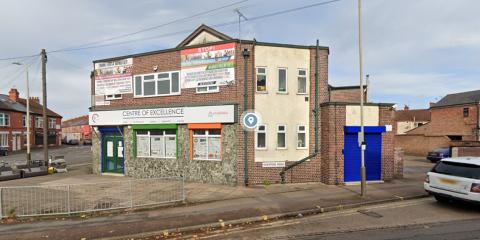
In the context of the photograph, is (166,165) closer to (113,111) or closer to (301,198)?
(113,111)

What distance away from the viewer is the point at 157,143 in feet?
55.9

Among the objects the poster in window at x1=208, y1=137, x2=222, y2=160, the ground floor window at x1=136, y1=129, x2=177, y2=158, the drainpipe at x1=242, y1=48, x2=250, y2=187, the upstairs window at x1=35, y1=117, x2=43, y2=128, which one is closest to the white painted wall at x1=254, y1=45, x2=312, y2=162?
the drainpipe at x1=242, y1=48, x2=250, y2=187

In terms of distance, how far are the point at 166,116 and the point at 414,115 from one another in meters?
57.4

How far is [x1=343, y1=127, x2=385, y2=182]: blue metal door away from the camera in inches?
584

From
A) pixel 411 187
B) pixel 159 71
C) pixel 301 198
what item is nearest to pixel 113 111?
pixel 159 71

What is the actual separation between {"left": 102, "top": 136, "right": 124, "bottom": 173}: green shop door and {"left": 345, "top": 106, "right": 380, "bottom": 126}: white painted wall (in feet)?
39.0

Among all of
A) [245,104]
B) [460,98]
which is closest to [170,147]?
[245,104]

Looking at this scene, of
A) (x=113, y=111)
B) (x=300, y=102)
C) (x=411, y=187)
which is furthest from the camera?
(x=113, y=111)

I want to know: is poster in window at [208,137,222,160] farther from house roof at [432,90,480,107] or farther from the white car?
house roof at [432,90,480,107]

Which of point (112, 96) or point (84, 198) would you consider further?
point (112, 96)

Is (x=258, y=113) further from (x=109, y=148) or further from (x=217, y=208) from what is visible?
(x=109, y=148)

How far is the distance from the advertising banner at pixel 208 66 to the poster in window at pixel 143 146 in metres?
3.73

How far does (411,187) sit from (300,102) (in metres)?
5.81

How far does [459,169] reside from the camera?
10.2 m
